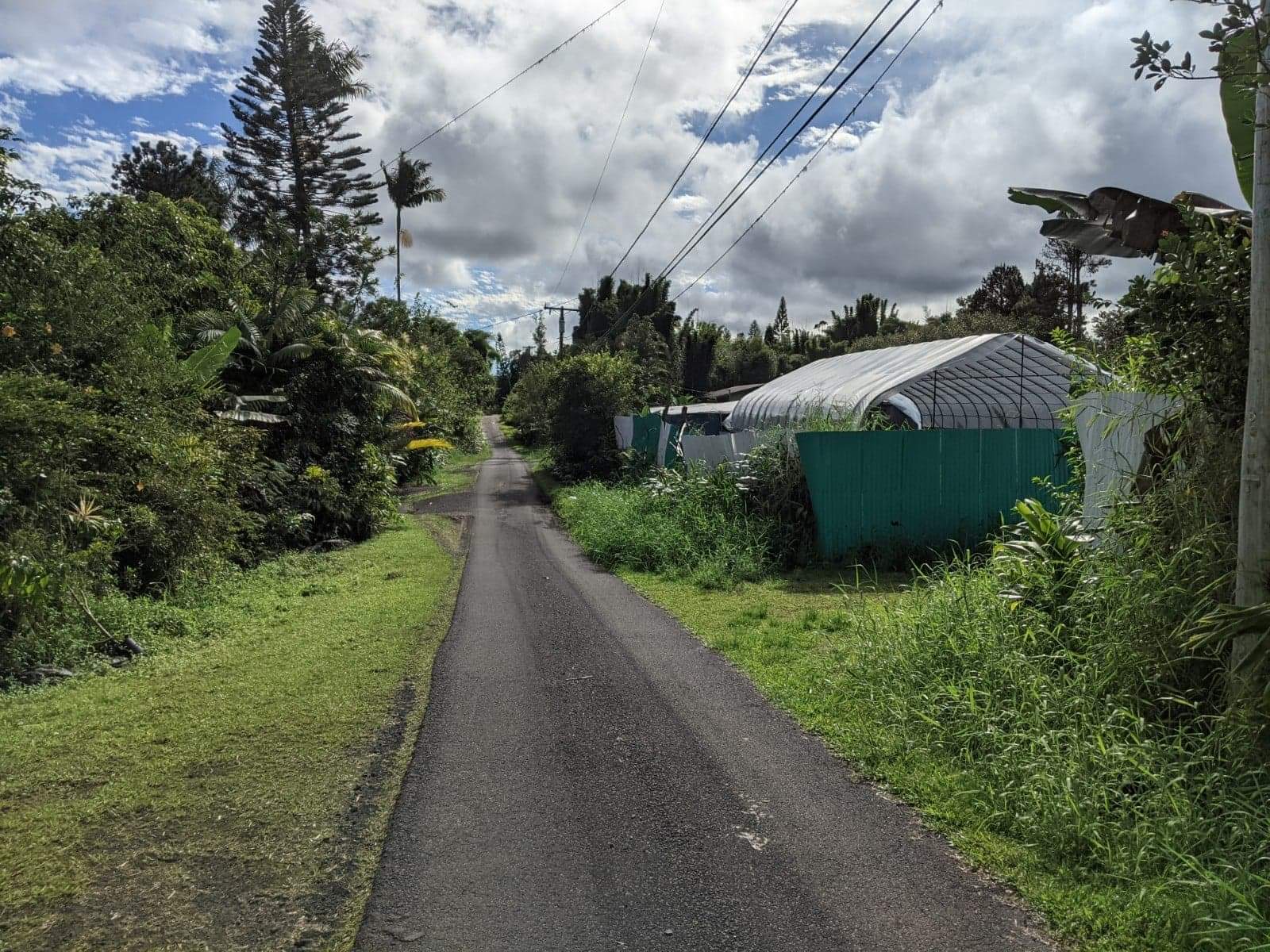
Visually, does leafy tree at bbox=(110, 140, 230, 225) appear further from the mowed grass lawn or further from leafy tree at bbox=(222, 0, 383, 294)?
the mowed grass lawn

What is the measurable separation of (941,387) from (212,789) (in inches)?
674

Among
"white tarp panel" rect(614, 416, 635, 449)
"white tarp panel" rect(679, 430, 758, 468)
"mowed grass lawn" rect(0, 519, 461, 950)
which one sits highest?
"white tarp panel" rect(614, 416, 635, 449)

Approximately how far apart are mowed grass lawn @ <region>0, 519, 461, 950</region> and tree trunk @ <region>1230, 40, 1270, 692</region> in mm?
4266

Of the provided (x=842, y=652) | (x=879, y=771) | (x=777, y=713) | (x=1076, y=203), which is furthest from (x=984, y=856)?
(x=1076, y=203)

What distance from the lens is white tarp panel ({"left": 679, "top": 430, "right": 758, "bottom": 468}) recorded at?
13.6m

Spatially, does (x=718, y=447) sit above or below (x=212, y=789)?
above

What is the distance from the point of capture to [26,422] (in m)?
6.63

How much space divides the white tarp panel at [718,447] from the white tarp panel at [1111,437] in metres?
7.53

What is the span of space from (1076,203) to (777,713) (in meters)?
4.16

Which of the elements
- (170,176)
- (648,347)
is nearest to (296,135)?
(170,176)

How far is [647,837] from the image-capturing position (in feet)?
12.5

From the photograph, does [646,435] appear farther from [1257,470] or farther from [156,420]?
[1257,470]

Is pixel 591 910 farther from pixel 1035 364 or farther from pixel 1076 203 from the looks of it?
pixel 1035 364

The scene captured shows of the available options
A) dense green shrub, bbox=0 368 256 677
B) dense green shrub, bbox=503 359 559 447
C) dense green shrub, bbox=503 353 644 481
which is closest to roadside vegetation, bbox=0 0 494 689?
dense green shrub, bbox=0 368 256 677
